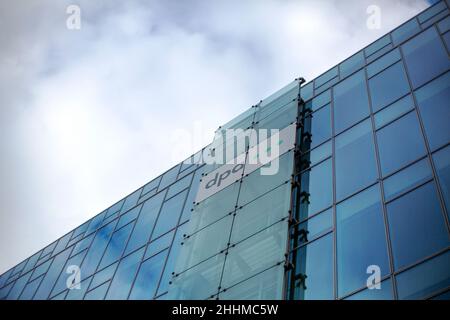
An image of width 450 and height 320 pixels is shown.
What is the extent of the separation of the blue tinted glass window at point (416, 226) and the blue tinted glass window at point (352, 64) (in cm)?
897

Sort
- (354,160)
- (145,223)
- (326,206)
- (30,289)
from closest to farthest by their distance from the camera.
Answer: (326,206) < (354,160) < (145,223) < (30,289)

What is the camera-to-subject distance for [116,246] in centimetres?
2395

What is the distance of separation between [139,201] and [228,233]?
10977 mm

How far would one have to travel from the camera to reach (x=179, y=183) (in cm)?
2447

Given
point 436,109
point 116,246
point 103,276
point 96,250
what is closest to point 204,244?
point 103,276

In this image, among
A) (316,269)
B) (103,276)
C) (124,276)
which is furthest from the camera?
(103,276)

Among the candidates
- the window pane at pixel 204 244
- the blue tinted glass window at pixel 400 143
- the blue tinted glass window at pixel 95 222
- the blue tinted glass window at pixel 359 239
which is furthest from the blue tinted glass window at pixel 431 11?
the blue tinted glass window at pixel 95 222

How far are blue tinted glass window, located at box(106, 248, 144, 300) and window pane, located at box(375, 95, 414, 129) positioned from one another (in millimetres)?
10788

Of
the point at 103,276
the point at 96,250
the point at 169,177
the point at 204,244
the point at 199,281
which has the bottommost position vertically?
the point at 199,281

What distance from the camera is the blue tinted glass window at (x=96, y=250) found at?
23.9m

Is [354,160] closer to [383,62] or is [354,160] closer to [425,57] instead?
[425,57]

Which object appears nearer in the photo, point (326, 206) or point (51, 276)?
point (326, 206)

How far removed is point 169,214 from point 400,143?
35.6ft

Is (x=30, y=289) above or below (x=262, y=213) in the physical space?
above
